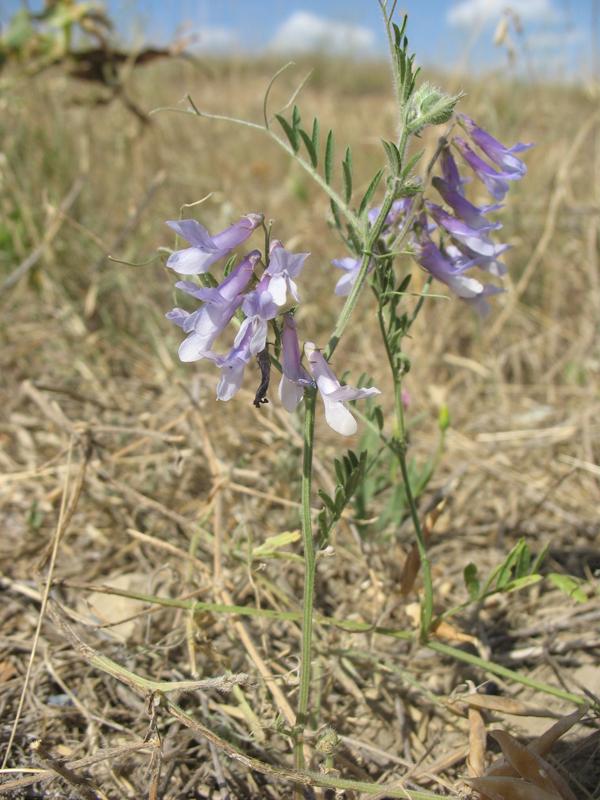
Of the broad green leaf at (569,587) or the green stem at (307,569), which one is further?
the broad green leaf at (569,587)

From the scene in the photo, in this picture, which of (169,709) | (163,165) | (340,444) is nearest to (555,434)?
(340,444)

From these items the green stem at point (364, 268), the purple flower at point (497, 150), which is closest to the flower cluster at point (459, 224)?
the purple flower at point (497, 150)

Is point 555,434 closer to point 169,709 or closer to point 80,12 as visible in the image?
point 169,709

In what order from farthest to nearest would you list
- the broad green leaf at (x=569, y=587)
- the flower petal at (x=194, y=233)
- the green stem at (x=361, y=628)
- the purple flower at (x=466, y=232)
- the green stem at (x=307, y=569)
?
the broad green leaf at (x=569, y=587) < the green stem at (x=361, y=628) < the purple flower at (x=466, y=232) < the green stem at (x=307, y=569) < the flower petal at (x=194, y=233)

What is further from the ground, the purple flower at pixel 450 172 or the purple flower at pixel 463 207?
the purple flower at pixel 450 172

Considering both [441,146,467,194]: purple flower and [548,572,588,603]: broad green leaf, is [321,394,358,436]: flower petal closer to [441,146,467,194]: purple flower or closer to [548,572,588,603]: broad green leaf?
[441,146,467,194]: purple flower

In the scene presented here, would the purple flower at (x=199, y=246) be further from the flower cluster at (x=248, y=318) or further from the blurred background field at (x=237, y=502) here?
the blurred background field at (x=237, y=502)

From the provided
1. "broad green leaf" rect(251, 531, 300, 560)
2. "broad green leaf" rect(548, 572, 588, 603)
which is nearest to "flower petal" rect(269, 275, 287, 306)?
"broad green leaf" rect(251, 531, 300, 560)
